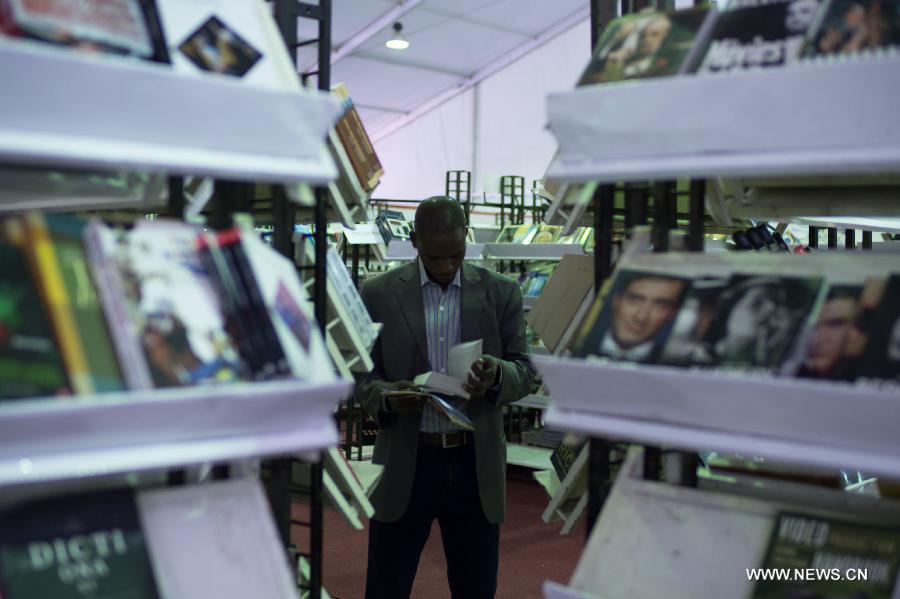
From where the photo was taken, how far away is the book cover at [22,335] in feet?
4.09

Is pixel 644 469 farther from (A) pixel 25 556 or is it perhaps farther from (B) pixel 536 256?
(B) pixel 536 256

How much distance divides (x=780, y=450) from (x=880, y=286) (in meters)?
0.32

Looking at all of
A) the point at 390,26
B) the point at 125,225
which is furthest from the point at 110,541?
the point at 390,26

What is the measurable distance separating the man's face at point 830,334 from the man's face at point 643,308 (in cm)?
24

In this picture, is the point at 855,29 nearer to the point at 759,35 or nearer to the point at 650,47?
the point at 759,35

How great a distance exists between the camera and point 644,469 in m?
1.92

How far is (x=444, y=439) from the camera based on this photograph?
2.98 m

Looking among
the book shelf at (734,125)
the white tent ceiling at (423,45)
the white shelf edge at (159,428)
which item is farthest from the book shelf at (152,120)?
the white tent ceiling at (423,45)

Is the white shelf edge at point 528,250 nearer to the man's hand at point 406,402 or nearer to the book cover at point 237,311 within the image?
the man's hand at point 406,402

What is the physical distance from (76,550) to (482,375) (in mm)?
1691

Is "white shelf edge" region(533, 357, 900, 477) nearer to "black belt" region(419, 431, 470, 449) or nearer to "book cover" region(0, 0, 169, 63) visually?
"book cover" region(0, 0, 169, 63)

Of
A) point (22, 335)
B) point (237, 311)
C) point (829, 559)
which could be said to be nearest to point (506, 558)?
point (829, 559)

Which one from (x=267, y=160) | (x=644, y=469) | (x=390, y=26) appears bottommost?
(x=644, y=469)

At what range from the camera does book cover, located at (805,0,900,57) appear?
4.71 ft
